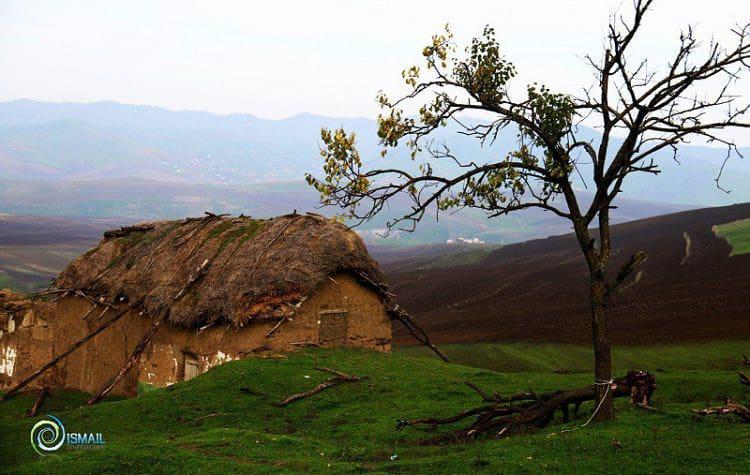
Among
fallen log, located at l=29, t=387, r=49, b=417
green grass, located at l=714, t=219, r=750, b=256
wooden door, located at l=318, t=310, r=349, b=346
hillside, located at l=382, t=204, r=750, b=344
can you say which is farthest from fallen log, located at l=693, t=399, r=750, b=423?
green grass, located at l=714, t=219, r=750, b=256

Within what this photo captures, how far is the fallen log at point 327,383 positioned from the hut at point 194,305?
2950mm

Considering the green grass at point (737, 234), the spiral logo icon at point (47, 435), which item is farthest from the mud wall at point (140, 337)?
the green grass at point (737, 234)

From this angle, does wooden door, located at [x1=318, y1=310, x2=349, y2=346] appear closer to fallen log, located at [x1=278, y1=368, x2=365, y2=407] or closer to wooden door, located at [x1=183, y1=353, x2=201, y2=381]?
fallen log, located at [x1=278, y1=368, x2=365, y2=407]

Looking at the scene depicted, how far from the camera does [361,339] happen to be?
989 inches

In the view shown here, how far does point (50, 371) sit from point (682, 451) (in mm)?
23590

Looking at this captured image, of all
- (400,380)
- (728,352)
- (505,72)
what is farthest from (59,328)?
(728,352)

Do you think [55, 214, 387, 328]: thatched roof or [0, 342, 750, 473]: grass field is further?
[55, 214, 387, 328]: thatched roof

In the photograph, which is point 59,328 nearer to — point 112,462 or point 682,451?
point 112,462

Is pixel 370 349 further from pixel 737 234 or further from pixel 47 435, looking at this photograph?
pixel 737 234

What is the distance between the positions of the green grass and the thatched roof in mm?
44276

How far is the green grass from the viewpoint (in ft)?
198

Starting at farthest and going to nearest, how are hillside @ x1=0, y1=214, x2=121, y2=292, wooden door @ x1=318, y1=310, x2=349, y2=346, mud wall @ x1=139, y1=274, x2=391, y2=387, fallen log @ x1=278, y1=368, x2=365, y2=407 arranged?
hillside @ x1=0, y1=214, x2=121, y2=292, wooden door @ x1=318, y1=310, x2=349, y2=346, mud wall @ x1=139, y1=274, x2=391, y2=387, fallen log @ x1=278, y1=368, x2=365, y2=407

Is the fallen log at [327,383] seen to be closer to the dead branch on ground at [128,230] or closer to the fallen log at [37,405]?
the fallen log at [37,405]

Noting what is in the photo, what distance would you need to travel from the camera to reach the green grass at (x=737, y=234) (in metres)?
60.4
